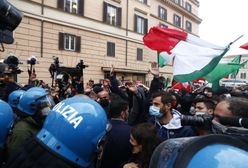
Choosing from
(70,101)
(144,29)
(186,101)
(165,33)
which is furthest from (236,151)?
(144,29)

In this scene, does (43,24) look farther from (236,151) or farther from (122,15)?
(236,151)

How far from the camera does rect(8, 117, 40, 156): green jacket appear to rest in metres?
2.62

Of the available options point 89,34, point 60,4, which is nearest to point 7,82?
point 60,4

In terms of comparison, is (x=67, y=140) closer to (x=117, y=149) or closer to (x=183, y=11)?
(x=117, y=149)

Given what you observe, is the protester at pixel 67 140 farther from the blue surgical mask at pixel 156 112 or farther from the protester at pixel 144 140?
the blue surgical mask at pixel 156 112

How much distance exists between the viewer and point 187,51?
661 cm

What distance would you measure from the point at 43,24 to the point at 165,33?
12135 millimetres

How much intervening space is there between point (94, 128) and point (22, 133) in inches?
56.3

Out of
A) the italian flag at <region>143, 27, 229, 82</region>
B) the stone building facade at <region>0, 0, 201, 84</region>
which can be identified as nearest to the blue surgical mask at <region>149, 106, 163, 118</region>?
the italian flag at <region>143, 27, 229, 82</region>

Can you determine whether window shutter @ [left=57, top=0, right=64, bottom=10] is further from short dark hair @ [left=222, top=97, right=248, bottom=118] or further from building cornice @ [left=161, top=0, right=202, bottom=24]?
short dark hair @ [left=222, top=97, right=248, bottom=118]

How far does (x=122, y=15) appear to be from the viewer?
2364 cm

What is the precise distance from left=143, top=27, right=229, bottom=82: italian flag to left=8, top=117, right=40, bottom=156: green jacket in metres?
3.88

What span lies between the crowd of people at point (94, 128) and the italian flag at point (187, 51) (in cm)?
110

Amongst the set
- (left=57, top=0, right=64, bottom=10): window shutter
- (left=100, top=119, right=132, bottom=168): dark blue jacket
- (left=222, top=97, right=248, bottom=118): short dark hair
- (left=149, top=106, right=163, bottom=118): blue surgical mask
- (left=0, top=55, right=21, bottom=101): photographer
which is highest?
(left=57, top=0, right=64, bottom=10): window shutter
